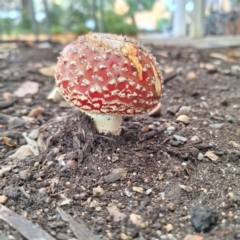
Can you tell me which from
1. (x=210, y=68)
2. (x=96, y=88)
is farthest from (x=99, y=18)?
(x=96, y=88)

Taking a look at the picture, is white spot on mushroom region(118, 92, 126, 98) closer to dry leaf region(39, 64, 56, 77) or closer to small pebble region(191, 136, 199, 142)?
small pebble region(191, 136, 199, 142)

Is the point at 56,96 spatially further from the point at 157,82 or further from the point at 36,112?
the point at 157,82

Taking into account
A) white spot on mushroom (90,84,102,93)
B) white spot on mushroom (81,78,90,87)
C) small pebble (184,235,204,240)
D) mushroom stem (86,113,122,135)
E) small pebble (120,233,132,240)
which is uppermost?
white spot on mushroom (81,78,90,87)

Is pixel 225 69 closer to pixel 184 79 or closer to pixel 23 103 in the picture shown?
pixel 184 79

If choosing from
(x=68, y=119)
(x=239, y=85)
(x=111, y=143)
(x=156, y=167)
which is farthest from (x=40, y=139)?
(x=239, y=85)

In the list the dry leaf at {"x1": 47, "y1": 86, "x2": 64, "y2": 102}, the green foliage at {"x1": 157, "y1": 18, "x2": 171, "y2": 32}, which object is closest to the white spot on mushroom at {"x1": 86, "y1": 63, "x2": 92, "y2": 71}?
the dry leaf at {"x1": 47, "y1": 86, "x2": 64, "y2": 102}

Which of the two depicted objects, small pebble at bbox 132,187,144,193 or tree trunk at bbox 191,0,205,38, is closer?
small pebble at bbox 132,187,144,193
